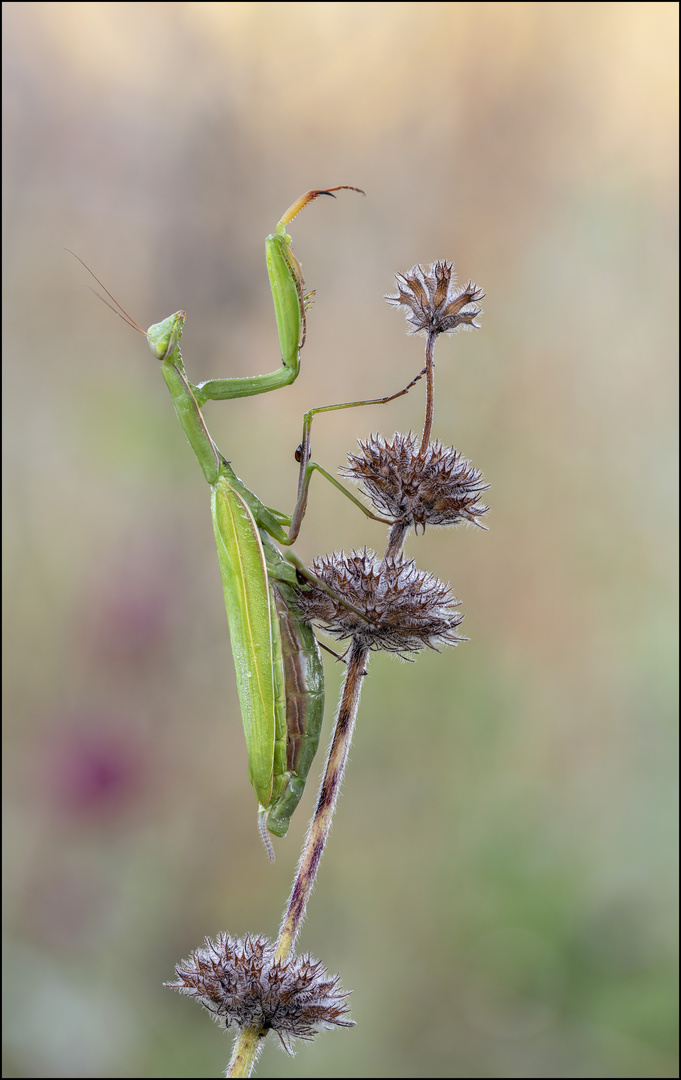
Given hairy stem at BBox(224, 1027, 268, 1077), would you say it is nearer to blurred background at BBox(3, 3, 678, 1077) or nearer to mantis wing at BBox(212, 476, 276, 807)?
mantis wing at BBox(212, 476, 276, 807)

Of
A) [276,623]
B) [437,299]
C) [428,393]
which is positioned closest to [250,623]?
[276,623]

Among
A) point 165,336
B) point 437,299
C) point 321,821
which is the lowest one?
point 321,821

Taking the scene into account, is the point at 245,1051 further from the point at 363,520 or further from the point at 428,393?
the point at 363,520

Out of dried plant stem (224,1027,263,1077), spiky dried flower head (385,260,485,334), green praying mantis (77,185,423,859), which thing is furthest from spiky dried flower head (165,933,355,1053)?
spiky dried flower head (385,260,485,334)

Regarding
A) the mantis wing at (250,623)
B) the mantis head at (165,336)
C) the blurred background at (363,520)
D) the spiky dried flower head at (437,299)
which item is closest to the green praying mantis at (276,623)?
the mantis wing at (250,623)

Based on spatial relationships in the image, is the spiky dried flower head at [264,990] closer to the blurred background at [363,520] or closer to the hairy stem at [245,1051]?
the hairy stem at [245,1051]

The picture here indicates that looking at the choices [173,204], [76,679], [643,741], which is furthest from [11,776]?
[643,741]
